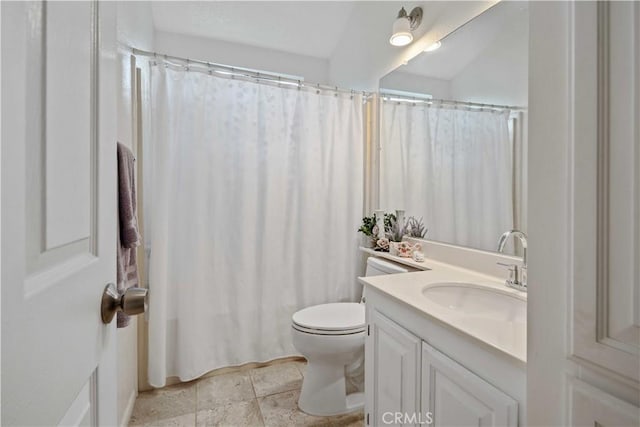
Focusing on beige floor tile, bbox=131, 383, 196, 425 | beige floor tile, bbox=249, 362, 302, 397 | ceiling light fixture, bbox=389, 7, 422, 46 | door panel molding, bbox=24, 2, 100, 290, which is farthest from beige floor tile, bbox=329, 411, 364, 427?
ceiling light fixture, bbox=389, 7, 422, 46

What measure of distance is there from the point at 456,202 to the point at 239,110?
1.42 metres

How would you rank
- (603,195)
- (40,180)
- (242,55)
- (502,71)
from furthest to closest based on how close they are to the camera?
(242,55)
(502,71)
(603,195)
(40,180)

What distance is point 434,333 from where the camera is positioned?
3.02ft

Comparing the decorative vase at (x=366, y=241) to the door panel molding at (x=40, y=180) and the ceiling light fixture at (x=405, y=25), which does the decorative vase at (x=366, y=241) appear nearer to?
the ceiling light fixture at (x=405, y=25)

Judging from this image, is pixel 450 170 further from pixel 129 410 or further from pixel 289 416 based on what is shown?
pixel 129 410

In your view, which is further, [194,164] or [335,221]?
[335,221]

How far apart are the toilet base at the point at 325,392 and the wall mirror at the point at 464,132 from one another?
3.14ft

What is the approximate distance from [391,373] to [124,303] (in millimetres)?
925

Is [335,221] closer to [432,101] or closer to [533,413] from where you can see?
[432,101]

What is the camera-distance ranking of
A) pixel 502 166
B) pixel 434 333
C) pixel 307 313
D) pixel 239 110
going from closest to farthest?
pixel 434 333
pixel 502 166
pixel 307 313
pixel 239 110

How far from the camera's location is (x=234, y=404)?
67.5 inches

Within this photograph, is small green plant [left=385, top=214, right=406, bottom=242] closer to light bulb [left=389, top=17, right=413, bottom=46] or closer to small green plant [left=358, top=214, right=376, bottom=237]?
small green plant [left=358, top=214, right=376, bottom=237]

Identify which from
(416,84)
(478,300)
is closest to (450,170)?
(416,84)

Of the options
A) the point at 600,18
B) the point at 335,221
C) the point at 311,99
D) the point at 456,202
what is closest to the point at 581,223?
the point at 600,18
